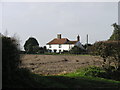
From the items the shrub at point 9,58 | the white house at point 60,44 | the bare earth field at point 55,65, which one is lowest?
the bare earth field at point 55,65

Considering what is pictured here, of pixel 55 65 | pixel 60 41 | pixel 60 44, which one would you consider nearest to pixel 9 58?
pixel 55 65

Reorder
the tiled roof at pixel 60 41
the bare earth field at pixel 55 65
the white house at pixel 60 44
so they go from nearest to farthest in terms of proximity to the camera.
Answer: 1. the bare earth field at pixel 55 65
2. the white house at pixel 60 44
3. the tiled roof at pixel 60 41

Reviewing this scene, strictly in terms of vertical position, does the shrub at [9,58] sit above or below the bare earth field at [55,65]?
above

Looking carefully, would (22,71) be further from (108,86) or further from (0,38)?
(108,86)

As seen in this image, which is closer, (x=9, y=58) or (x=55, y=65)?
(x=9, y=58)

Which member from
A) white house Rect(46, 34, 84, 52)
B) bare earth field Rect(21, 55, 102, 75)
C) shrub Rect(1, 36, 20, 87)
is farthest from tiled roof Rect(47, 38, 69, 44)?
shrub Rect(1, 36, 20, 87)

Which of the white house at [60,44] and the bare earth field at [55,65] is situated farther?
the white house at [60,44]

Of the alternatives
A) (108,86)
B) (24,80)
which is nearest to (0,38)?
(24,80)

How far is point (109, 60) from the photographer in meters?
18.5

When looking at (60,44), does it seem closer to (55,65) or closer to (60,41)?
(60,41)

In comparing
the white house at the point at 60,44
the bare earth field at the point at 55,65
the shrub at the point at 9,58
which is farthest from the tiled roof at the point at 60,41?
the shrub at the point at 9,58

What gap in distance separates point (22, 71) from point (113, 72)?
9.64 m

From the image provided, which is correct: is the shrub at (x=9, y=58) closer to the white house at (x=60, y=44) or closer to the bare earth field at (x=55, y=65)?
the bare earth field at (x=55, y=65)

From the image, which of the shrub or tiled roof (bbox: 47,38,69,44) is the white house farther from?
the shrub
